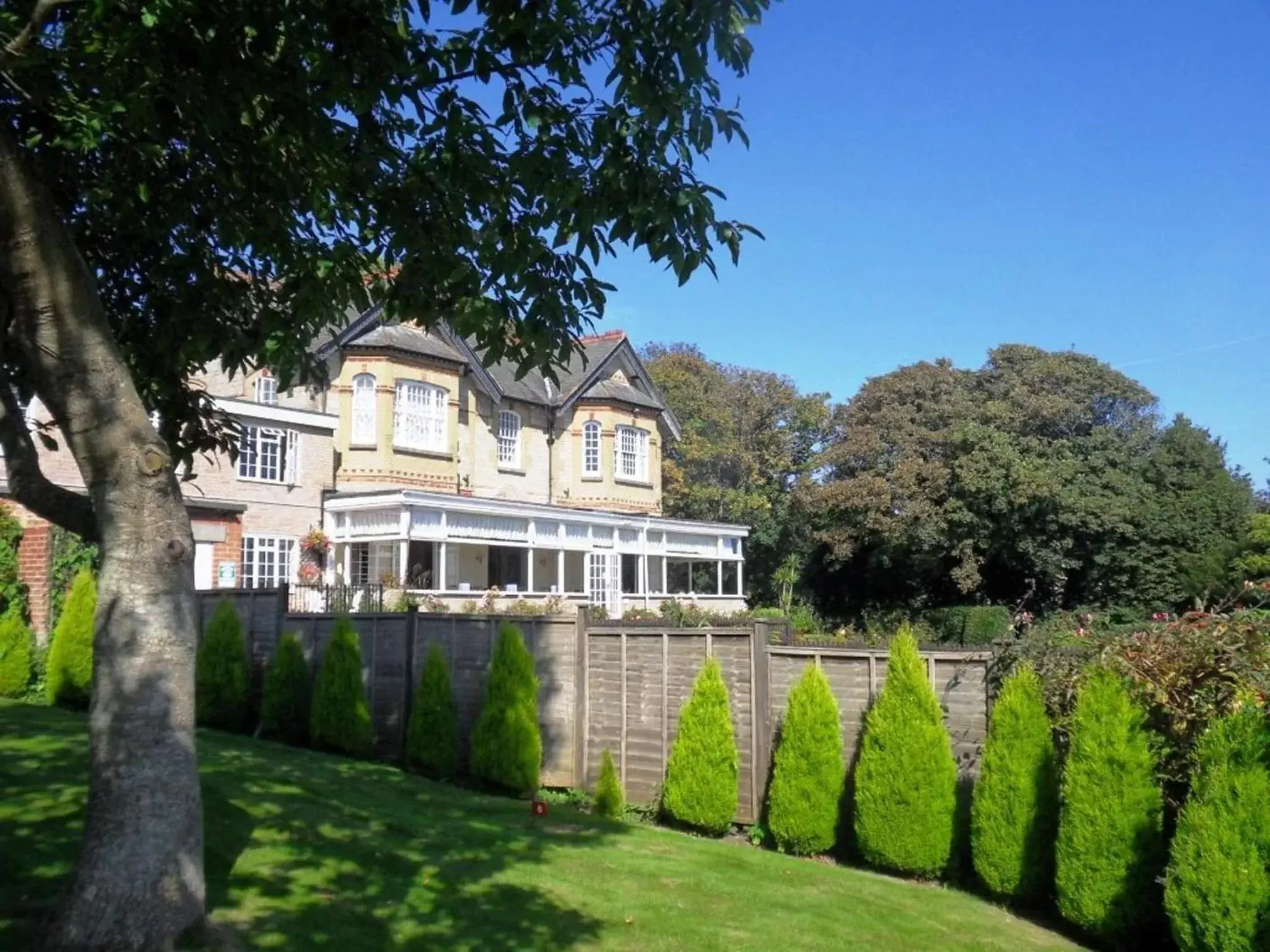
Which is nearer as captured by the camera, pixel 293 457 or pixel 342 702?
pixel 342 702

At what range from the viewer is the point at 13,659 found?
16812mm

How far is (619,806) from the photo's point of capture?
40.2ft

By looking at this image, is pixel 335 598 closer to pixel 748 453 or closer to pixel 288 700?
pixel 288 700

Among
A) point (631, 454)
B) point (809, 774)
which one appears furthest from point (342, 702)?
point (631, 454)

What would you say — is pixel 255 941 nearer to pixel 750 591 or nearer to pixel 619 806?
pixel 619 806

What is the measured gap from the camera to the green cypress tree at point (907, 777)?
10.1 meters

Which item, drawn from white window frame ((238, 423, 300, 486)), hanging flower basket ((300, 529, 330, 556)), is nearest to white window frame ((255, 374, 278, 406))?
white window frame ((238, 423, 300, 486))

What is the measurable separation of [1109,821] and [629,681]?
567 centimetres

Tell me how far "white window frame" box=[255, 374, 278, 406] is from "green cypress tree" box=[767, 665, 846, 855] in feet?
72.0

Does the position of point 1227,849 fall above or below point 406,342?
below


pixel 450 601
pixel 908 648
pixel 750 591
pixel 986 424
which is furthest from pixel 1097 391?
pixel 908 648

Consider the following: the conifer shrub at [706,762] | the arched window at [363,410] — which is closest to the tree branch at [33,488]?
the conifer shrub at [706,762]

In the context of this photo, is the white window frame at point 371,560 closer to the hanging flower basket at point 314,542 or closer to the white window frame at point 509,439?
the hanging flower basket at point 314,542

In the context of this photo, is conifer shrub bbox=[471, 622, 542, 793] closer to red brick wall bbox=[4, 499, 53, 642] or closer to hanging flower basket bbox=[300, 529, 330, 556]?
red brick wall bbox=[4, 499, 53, 642]
